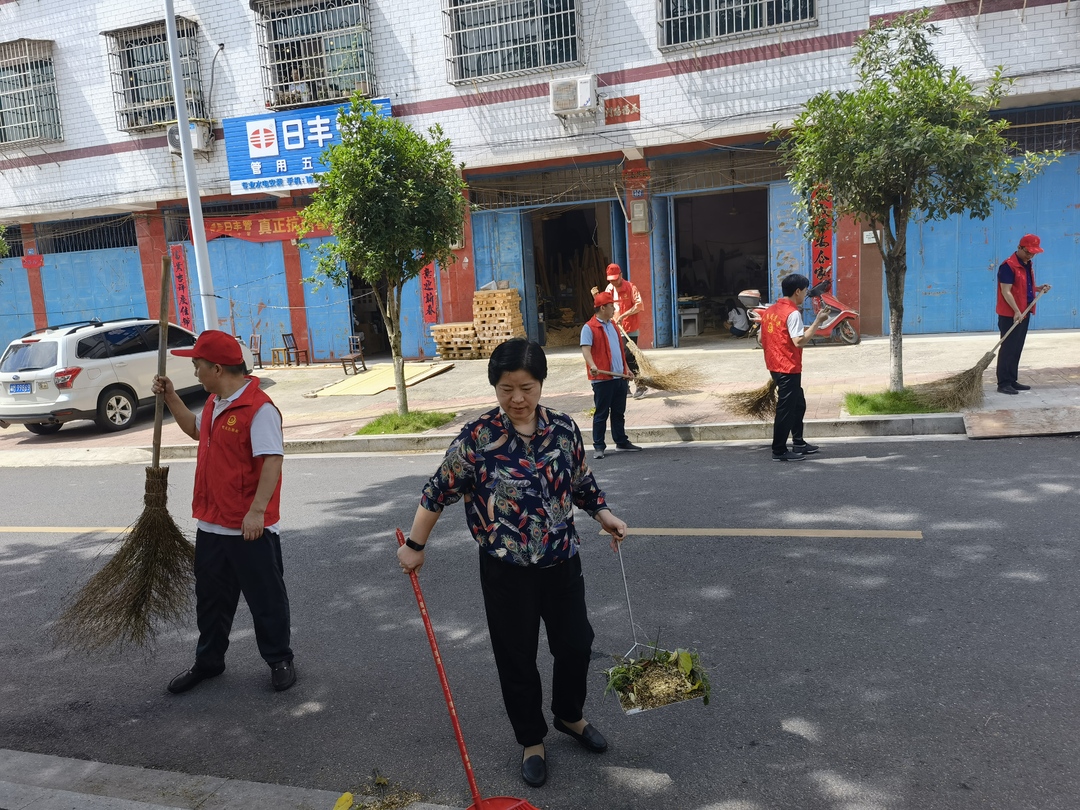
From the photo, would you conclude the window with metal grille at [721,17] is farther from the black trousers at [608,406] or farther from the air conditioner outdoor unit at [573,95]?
the black trousers at [608,406]

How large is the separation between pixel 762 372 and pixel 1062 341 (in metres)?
4.52

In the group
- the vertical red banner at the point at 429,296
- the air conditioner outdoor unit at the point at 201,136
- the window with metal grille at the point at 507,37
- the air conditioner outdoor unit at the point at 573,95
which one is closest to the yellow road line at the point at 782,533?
the air conditioner outdoor unit at the point at 573,95

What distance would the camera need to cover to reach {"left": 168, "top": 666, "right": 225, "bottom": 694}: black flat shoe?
4.47m

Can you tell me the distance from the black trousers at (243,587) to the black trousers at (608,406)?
4.83 meters

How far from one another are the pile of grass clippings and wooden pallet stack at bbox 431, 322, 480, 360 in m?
13.7

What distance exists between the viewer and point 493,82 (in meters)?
15.8

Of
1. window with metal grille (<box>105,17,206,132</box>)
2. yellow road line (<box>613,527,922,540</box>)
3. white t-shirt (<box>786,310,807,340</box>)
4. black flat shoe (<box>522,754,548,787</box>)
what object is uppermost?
window with metal grille (<box>105,17,206,132</box>)

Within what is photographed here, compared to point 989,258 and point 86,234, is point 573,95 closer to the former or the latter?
point 989,258

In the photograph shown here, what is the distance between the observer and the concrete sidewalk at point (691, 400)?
941 centimetres

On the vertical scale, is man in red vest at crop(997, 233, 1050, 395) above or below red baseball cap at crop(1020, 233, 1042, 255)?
below

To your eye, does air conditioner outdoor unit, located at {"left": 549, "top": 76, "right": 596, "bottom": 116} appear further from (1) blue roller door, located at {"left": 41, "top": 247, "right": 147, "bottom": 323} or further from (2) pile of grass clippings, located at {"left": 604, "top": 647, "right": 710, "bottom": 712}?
(2) pile of grass clippings, located at {"left": 604, "top": 647, "right": 710, "bottom": 712}

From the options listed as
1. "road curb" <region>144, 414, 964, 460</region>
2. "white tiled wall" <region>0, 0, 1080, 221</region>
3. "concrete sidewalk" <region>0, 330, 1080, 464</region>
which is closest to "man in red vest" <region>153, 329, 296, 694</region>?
"road curb" <region>144, 414, 964, 460</region>

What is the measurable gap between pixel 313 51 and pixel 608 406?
11.9 m

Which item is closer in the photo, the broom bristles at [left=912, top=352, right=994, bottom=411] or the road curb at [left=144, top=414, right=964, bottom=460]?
the road curb at [left=144, top=414, right=964, bottom=460]
